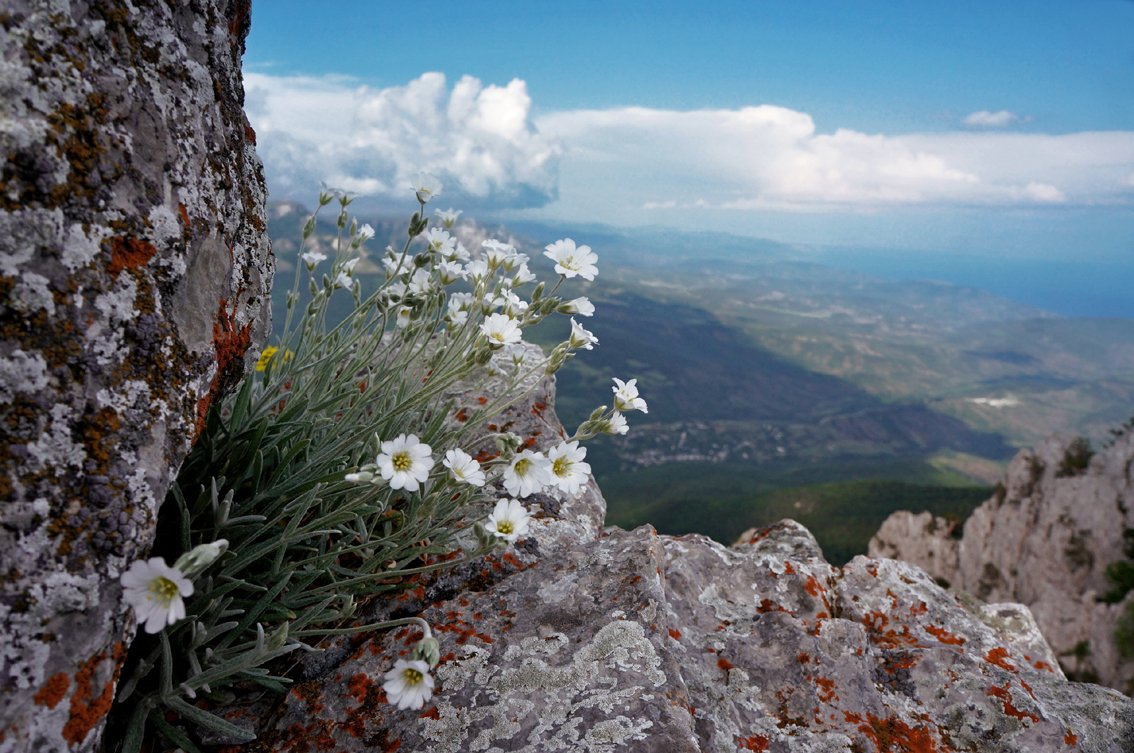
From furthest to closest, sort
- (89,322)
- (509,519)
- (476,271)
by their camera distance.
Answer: (476,271)
(509,519)
(89,322)

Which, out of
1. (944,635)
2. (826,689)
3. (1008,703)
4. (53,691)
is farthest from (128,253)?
(944,635)

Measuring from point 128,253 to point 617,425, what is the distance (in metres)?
2.87

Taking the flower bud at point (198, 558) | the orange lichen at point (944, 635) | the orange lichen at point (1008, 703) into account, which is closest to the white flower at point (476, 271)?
the flower bud at point (198, 558)

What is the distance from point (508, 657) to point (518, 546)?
4.76 ft

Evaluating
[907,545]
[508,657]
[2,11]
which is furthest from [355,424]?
[907,545]

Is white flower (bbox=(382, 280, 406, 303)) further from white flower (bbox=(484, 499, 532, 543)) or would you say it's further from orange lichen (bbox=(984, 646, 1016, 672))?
orange lichen (bbox=(984, 646, 1016, 672))

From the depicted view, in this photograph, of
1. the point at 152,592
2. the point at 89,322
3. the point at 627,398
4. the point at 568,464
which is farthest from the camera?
the point at 627,398

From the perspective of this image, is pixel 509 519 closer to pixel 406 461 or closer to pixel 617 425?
pixel 406 461

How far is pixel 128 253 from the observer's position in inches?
114

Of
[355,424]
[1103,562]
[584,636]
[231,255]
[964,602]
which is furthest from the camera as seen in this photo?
[1103,562]

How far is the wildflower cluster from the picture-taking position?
10.9 ft

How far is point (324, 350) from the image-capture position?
5.79m

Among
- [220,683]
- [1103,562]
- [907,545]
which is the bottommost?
[907,545]

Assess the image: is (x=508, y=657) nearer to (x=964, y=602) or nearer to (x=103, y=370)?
(x=103, y=370)
